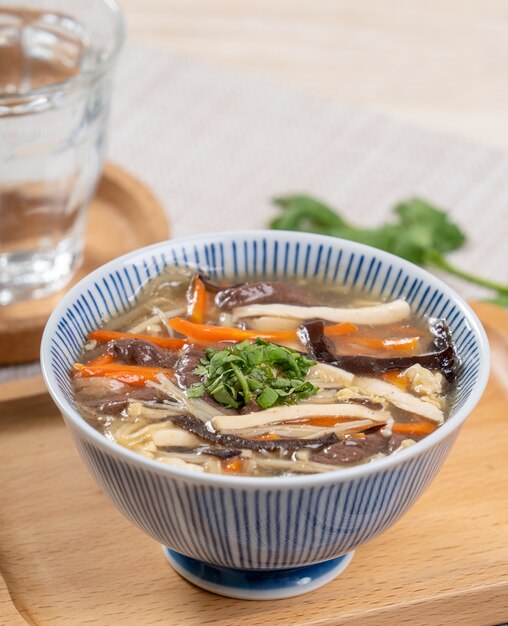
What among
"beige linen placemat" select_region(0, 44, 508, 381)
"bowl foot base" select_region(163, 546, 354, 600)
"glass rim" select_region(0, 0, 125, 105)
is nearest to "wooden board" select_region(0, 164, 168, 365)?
"beige linen placemat" select_region(0, 44, 508, 381)

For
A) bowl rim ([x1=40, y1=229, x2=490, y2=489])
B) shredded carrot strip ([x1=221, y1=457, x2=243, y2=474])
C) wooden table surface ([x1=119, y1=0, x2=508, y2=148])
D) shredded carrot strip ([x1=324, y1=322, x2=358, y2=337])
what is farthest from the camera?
wooden table surface ([x1=119, y1=0, x2=508, y2=148])

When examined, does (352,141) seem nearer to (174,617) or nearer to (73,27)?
(73,27)

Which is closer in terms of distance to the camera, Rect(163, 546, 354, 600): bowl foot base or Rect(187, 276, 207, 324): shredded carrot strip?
Rect(163, 546, 354, 600): bowl foot base

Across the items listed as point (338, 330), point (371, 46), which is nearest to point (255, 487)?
point (338, 330)

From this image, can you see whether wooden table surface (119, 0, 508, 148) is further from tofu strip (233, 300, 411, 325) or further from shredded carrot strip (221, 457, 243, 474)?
shredded carrot strip (221, 457, 243, 474)

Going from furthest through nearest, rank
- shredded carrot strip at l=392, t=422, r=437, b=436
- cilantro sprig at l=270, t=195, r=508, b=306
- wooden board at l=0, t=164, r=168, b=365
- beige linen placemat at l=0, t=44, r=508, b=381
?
beige linen placemat at l=0, t=44, r=508, b=381
cilantro sprig at l=270, t=195, r=508, b=306
wooden board at l=0, t=164, r=168, b=365
shredded carrot strip at l=392, t=422, r=437, b=436
